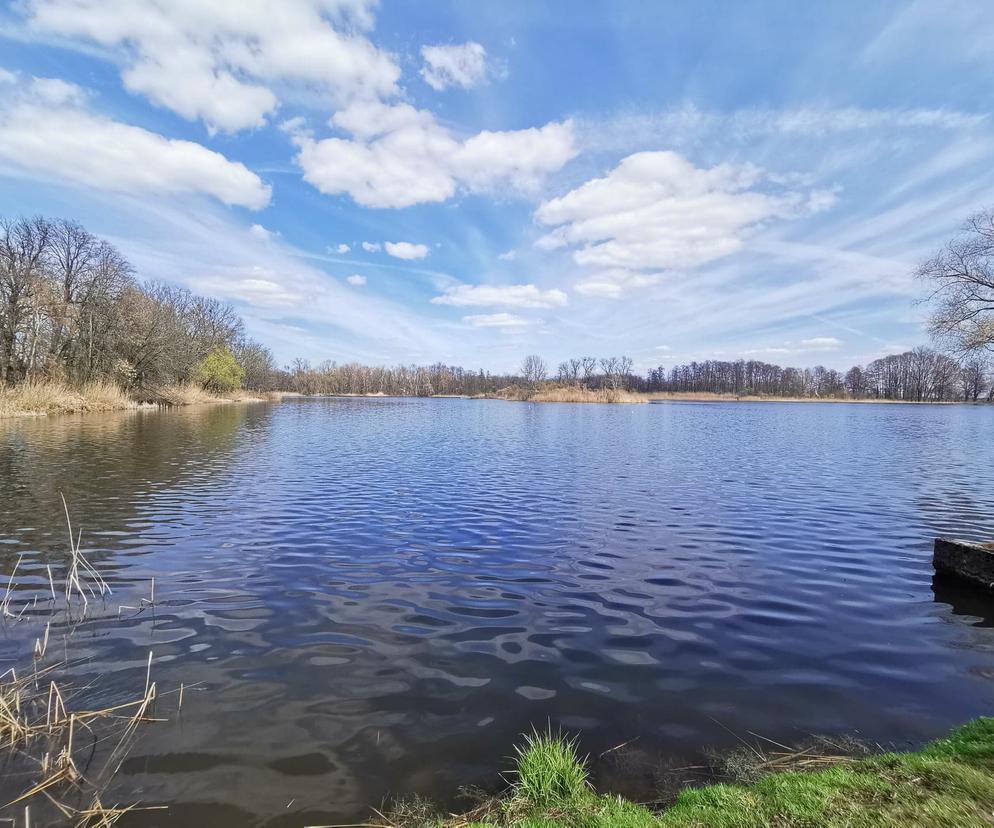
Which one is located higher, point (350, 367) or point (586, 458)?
point (350, 367)

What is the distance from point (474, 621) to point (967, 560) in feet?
25.5

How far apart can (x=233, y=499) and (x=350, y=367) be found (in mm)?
162469

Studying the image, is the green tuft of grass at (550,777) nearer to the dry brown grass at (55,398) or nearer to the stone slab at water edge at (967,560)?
the stone slab at water edge at (967,560)

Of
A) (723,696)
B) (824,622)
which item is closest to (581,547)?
(824,622)

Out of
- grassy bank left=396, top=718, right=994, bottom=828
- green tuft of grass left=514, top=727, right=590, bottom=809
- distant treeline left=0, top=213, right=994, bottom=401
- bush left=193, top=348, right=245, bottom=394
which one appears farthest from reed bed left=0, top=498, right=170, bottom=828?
bush left=193, top=348, right=245, bottom=394

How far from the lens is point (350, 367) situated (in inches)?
6624

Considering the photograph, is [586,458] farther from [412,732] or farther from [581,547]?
[412,732]

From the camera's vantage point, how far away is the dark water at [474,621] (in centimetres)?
404

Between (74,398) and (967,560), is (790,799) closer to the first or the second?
(967,560)

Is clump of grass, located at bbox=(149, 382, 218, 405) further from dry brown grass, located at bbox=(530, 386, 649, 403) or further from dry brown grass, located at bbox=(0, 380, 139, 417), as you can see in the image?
dry brown grass, located at bbox=(530, 386, 649, 403)

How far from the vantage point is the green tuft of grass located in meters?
3.36

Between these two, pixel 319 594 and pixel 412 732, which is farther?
pixel 319 594

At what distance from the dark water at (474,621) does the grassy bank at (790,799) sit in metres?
Result: 0.46

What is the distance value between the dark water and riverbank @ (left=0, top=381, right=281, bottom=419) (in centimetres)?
2440
